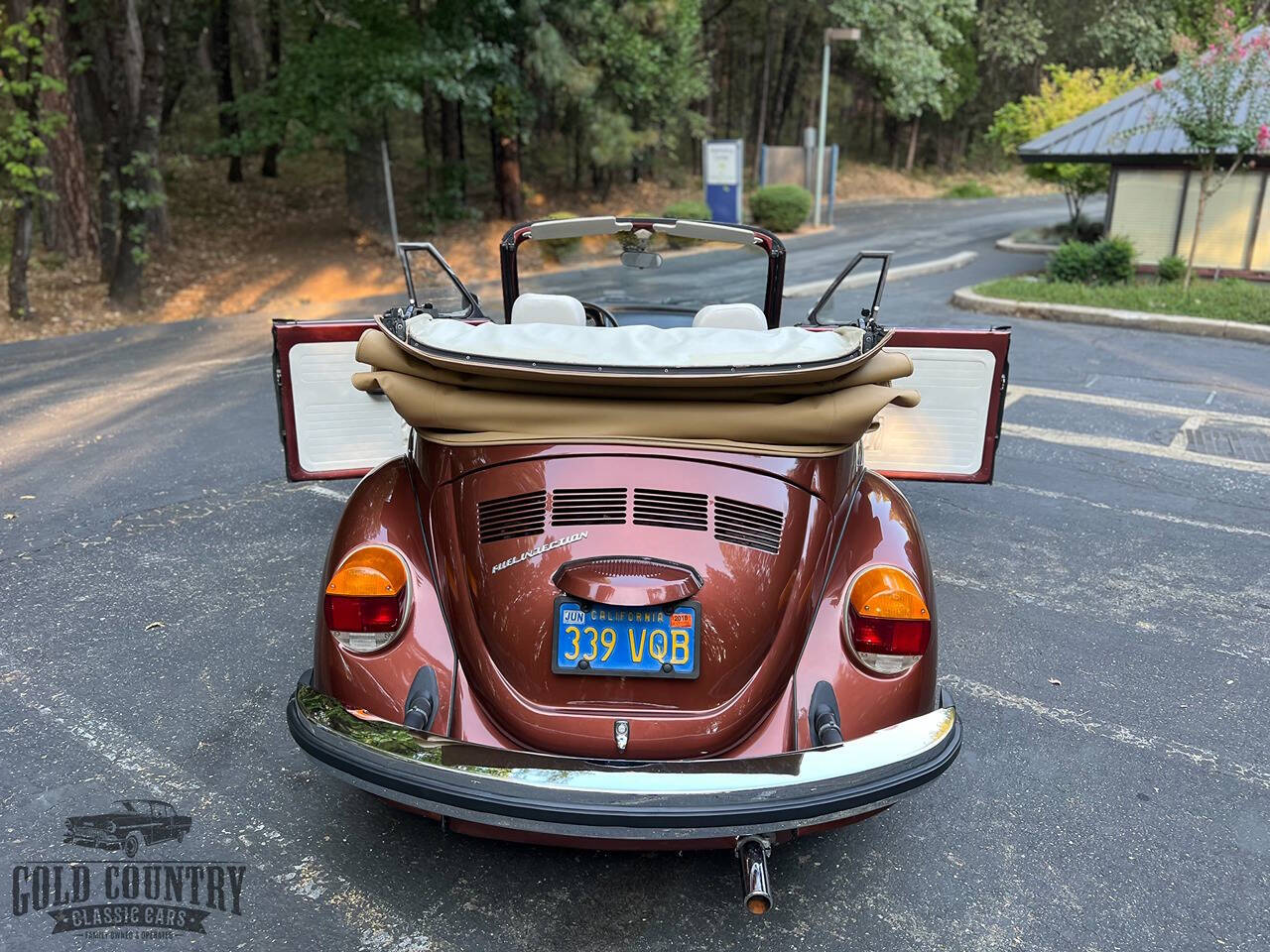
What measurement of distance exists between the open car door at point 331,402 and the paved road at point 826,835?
0.69 m

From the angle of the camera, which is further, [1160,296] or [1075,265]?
[1075,265]

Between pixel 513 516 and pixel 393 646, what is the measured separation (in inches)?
19.7

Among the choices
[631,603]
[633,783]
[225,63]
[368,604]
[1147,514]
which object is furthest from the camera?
[225,63]

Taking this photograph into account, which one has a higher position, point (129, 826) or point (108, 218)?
point (108, 218)

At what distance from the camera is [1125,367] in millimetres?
9711

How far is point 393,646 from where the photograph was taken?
8.56ft

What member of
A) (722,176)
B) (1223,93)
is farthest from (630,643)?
(722,176)

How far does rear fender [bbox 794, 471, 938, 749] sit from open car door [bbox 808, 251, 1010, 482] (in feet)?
5.10

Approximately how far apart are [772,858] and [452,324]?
1.97 metres

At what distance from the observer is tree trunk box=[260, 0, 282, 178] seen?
2280cm

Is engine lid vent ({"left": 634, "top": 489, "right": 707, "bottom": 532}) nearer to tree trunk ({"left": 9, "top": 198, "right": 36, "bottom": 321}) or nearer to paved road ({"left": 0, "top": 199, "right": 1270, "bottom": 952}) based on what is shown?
paved road ({"left": 0, "top": 199, "right": 1270, "bottom": 952})

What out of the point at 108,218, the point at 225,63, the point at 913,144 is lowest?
the point at 108,218

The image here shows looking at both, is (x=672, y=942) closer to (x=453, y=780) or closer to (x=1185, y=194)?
(x=453, y=780)

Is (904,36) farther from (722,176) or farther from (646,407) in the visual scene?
(646,407)
